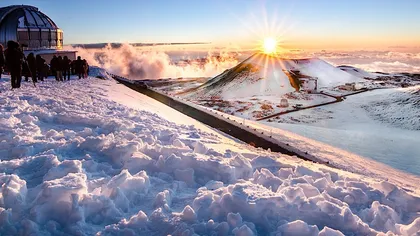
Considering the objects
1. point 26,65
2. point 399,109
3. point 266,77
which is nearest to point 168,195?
point 26,65

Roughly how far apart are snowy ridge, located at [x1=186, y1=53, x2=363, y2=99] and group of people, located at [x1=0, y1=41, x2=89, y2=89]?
7104cm

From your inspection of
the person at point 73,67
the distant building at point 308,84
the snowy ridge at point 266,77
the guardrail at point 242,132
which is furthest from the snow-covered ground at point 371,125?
the snowy ridge at point 266,77

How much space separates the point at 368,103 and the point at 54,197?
75767mm

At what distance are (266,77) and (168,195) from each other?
109873 mm

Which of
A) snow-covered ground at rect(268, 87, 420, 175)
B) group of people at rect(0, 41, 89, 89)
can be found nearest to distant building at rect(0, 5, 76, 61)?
group of people at rect(0, 41, 89, 89)

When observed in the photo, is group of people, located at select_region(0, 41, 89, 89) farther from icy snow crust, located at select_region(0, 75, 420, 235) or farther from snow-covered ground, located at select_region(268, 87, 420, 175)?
snow-covered ground, located at select_region(268, 87, 420, 175)

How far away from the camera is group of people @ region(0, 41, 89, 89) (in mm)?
14595

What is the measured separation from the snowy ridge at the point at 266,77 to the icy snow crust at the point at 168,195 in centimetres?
8894

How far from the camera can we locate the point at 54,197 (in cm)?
459

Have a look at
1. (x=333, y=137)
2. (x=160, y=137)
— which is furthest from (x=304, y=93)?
(x=160, y=137)

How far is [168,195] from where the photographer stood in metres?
5.31

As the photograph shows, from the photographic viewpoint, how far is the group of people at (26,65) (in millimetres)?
14595

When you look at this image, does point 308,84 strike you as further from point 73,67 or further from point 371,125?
point 73,67

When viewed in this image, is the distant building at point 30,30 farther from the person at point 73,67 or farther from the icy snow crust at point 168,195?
the icy snow crust at point 168,195
